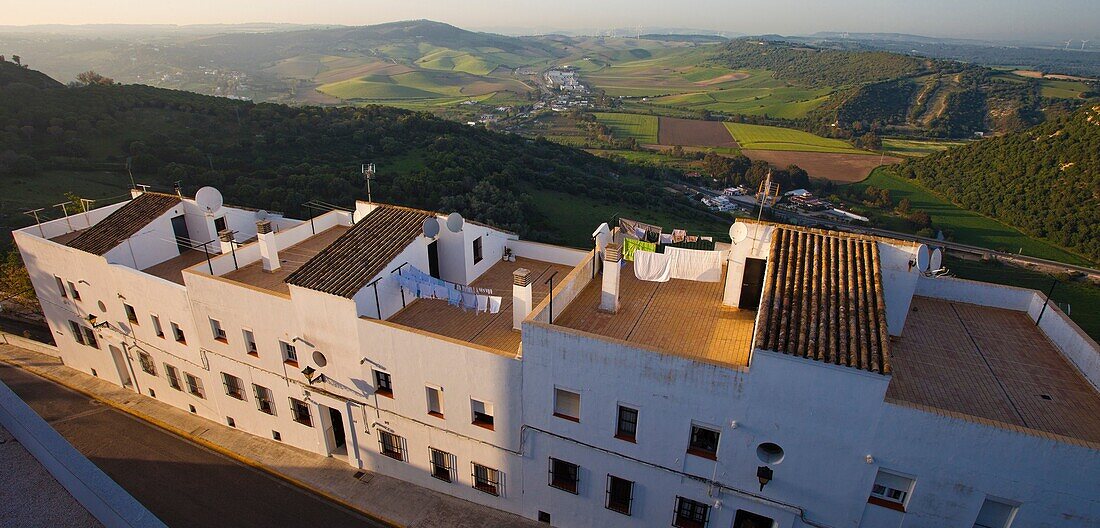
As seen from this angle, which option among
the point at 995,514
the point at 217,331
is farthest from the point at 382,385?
the point at 995,514

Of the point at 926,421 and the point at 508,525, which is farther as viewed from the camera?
the point at 508,525

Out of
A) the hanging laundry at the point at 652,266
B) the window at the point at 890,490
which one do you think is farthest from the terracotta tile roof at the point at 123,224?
the window at the point at 890,490

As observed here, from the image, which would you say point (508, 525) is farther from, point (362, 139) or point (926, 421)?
point (362, 139)

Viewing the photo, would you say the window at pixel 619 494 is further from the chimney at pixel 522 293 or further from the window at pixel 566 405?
the chimney at pixel 522 293

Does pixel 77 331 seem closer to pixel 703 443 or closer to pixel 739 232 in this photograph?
pixel 703 443

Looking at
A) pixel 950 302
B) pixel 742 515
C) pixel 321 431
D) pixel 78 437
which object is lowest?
pixel 78 437

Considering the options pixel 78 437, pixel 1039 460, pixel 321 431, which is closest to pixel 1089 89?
pixel 1039 460
